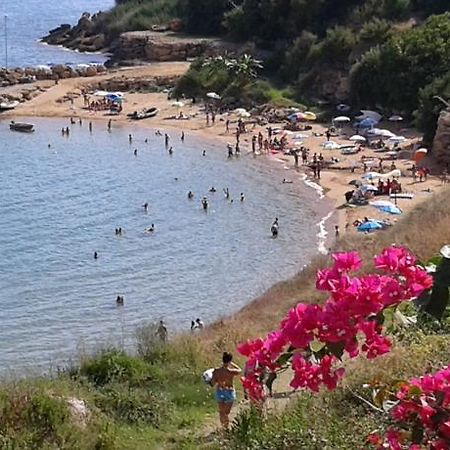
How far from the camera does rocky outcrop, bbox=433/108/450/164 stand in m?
38.3

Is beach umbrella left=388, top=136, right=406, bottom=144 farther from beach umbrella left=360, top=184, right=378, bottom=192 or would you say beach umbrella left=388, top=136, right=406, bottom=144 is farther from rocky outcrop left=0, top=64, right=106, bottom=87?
rocky outcrop left=0, top=64, right=106, bottom=87

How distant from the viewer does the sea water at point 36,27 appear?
264ft

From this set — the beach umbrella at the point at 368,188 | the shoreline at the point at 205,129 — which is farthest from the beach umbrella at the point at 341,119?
the beach umbrella at the point at 368,188

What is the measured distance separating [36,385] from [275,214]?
24405mm

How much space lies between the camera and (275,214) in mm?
35250

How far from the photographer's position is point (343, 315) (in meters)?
4.31

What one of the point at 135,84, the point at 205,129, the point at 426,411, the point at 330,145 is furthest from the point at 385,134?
the point at 426,411

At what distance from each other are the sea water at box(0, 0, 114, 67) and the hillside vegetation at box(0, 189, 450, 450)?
65.5 m

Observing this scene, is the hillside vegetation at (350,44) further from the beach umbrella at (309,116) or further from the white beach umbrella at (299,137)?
the white beach umbrella at (299,137)

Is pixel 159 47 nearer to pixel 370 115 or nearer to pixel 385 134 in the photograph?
pixel 370 115

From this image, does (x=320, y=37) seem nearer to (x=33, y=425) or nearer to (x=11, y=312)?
(x=11, y=312)

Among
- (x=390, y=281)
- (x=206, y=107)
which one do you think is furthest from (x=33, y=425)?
(x=206, y=107)

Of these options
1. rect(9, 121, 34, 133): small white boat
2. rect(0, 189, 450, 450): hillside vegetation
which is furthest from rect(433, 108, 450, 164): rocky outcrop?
rect(9, 121, 34, 133): small white boat

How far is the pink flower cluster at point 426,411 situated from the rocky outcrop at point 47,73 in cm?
6351
